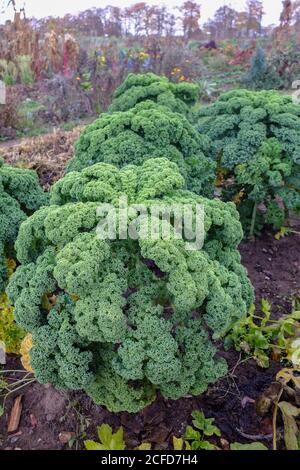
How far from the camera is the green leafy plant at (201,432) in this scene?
8.12 feet

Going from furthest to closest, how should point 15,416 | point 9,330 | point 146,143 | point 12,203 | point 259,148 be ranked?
point 259,148 → point 146,143 → point 12,203 → point 9,330 → point 15,416

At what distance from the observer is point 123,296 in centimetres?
231

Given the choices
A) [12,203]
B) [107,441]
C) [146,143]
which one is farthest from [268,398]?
[12,203]

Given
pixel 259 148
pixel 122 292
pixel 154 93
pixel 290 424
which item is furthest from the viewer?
pixel 154 93

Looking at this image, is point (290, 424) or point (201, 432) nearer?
point (290, 424)

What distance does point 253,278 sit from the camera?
12.9 ft

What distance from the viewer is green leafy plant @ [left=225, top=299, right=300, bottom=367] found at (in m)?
2.94

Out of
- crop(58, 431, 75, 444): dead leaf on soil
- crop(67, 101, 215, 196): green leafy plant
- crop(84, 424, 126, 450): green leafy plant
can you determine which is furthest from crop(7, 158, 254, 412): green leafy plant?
crop(67, 101, 215, 196): green leafy plant

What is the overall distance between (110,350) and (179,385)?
429 millimetres

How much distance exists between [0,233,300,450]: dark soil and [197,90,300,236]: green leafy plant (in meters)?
1.58

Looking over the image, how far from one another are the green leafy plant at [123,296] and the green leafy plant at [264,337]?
0.53m

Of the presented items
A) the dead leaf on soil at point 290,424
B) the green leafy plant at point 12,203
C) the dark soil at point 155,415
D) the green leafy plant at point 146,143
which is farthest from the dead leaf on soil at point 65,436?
the green leafy plant at point 146,143

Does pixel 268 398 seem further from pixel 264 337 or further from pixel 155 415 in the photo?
pixel 155 415

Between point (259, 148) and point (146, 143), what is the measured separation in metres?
1.09
